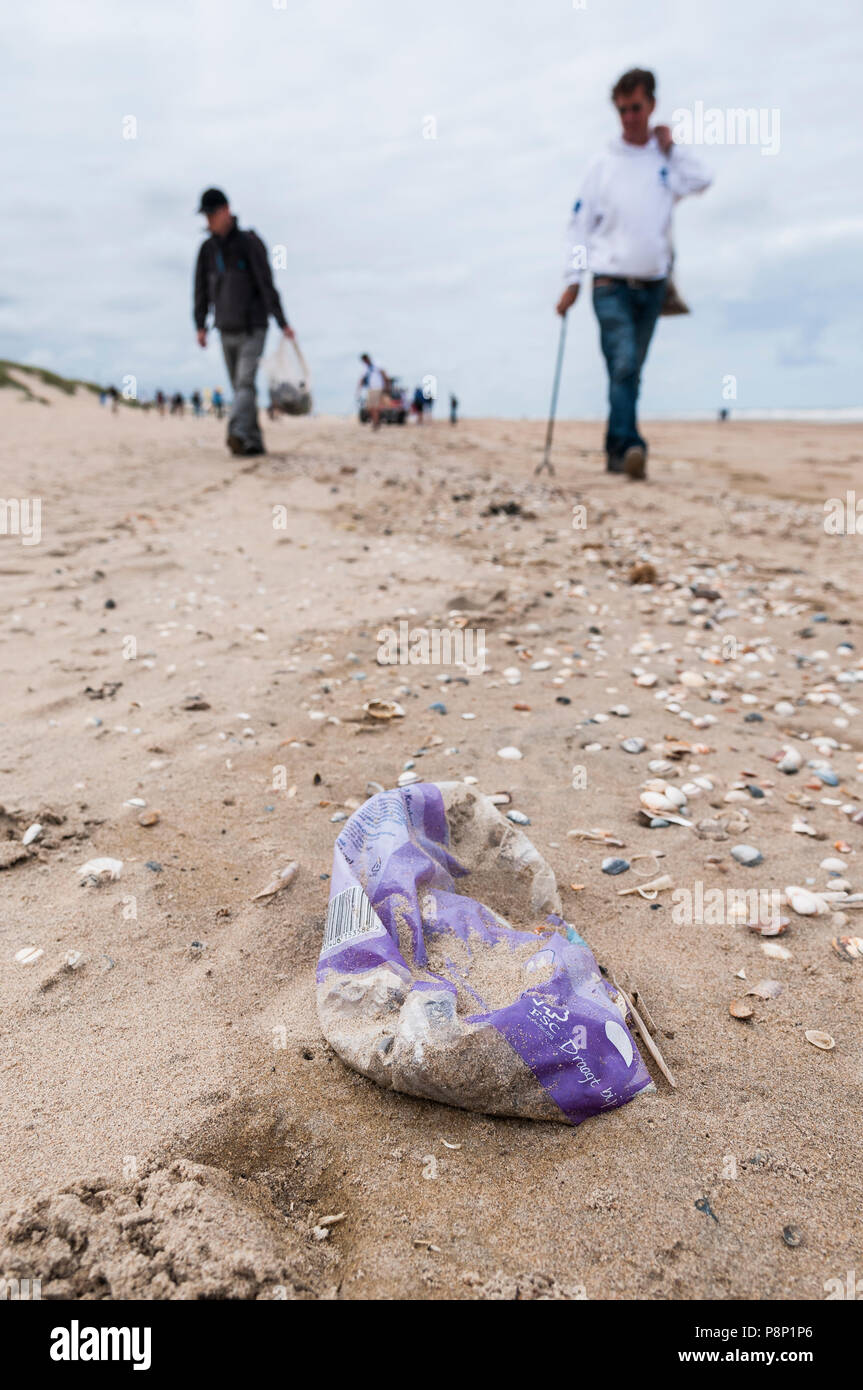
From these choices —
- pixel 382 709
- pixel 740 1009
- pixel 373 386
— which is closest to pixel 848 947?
pixel 740 1009

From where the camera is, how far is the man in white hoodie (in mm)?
7133

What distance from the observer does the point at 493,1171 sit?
1461 mm

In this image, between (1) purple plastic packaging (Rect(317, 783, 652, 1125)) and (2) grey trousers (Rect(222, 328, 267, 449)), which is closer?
(1) purple plastic packaging (Rect(317, 783, 652, 1125))

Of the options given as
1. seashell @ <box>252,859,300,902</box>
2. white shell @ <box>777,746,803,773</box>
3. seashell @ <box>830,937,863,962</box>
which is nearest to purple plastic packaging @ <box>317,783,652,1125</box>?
seashell @ <box>252,859,300,902</box>

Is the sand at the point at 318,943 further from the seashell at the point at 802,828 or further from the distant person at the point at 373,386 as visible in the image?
the distant person at the point at 373,386

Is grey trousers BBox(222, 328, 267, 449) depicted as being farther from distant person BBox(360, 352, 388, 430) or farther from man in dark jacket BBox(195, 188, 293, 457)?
distant person BBox(360, 352, 388, 430)

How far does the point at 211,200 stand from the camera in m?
8.07

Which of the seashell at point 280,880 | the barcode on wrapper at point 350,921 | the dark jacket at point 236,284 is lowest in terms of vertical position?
the seashell at point 280,880

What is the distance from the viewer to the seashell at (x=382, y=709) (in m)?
3.41

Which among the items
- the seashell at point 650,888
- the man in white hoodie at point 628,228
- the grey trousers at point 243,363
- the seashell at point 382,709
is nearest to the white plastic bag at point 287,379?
the grey trousers at point 243,363

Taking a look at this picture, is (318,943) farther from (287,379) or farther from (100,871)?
(287,379)

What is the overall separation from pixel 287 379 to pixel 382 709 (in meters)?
6.87

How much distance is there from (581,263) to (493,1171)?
7.82 m

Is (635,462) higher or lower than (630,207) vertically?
lower
